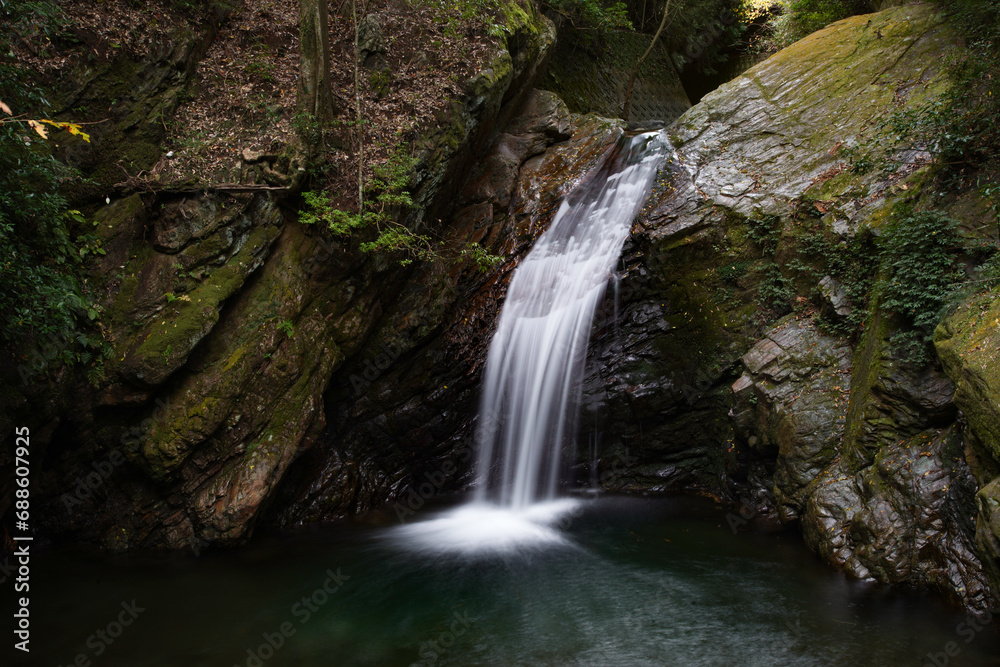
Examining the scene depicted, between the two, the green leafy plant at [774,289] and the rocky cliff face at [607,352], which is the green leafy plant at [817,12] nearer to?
the rocky cliff face at [607,352]

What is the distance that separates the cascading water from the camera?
879cm

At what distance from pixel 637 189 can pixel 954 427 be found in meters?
6.33

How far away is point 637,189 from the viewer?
33.8ft

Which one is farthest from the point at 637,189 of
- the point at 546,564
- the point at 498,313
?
the point at 546,564

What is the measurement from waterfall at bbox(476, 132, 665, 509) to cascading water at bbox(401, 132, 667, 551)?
0.02 m

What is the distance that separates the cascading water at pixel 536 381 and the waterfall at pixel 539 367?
16 millimetres

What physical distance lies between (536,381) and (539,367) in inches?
9.4

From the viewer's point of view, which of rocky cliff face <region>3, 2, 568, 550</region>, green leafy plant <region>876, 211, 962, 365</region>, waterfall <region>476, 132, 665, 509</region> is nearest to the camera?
green leafy plant <region>876, 211, 962, 365</region>

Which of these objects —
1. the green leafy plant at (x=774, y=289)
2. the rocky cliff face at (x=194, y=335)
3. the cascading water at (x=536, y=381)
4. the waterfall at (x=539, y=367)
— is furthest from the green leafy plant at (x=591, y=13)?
the green leafy plant at (x=774, y=289)

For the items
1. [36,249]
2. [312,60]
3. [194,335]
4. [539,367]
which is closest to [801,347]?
[539,367]

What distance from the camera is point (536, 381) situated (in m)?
9.06

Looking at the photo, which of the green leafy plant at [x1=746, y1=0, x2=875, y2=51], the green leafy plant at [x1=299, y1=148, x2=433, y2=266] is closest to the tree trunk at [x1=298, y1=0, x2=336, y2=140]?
the green leafy plant at [x1=299, y1=148, x2=433, y2=266]

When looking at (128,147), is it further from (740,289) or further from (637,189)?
(740,289)

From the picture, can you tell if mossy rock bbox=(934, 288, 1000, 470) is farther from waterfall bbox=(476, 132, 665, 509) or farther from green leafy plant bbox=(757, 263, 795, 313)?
waterfall bbox=(476, 132, 665, 509)
